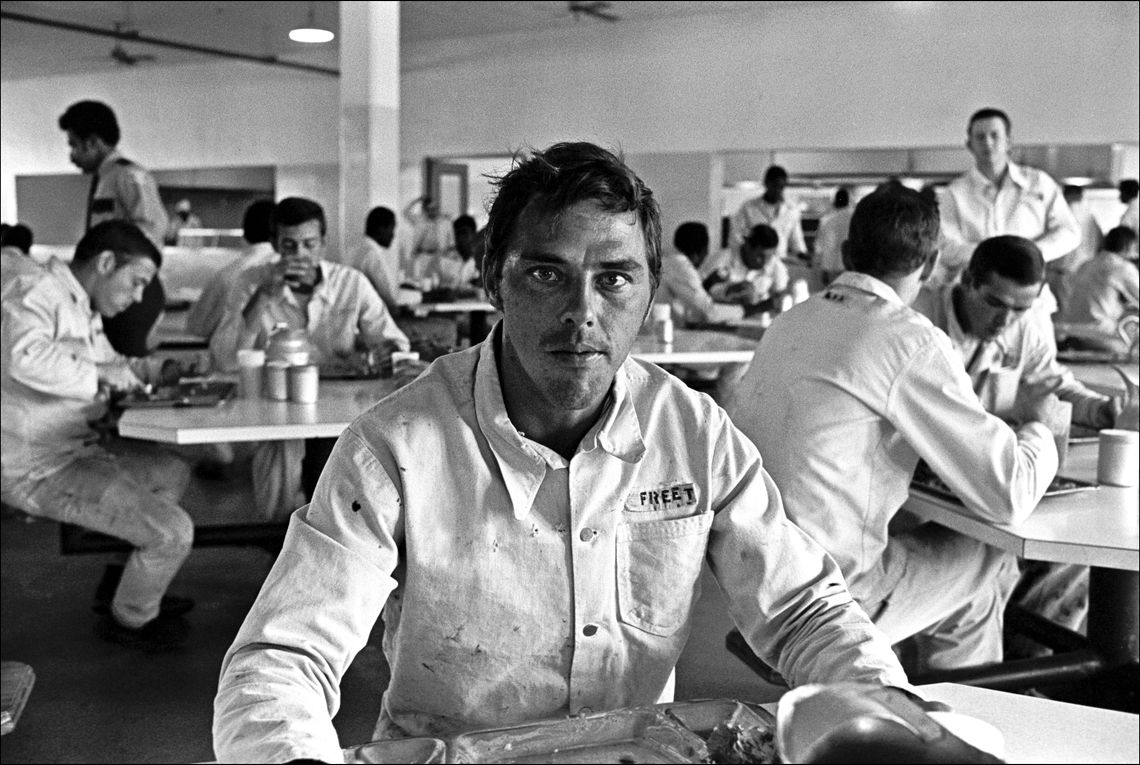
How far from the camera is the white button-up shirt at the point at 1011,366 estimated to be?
9.84 ft

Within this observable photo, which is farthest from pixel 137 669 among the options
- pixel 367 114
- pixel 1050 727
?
pixel 367 114

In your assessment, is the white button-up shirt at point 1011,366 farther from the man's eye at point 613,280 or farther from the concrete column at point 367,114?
the concrete column at point 367,114

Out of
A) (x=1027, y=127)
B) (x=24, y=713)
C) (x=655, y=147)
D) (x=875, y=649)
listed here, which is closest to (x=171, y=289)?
(x=655, y=147)

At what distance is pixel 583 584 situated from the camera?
143 cm

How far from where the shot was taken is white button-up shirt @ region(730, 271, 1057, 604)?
2270mm

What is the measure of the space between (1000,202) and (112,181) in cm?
423

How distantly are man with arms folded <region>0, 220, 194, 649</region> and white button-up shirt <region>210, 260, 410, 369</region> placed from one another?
0.77 m

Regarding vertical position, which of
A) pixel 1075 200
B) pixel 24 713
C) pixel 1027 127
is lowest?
pixel 24 713

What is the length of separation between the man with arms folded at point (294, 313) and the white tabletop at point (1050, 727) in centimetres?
Result: 296

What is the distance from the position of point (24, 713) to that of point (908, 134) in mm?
8228

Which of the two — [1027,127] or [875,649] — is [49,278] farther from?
[1027,127]

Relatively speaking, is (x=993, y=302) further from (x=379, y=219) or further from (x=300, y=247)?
(x=379, y=219)

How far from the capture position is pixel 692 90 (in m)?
10.6

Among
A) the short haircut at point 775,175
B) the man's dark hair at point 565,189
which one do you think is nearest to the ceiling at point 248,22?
the short haircut at point 775,175
